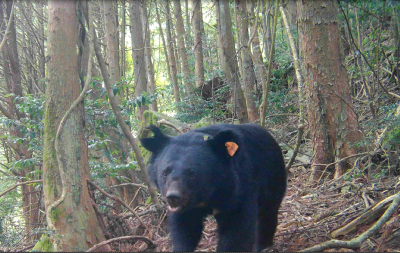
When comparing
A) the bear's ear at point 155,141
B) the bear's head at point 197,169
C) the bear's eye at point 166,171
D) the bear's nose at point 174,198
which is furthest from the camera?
the bear's ear at point 155,141

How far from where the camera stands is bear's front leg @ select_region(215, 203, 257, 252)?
119 inches

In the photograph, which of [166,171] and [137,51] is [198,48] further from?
[166,171]

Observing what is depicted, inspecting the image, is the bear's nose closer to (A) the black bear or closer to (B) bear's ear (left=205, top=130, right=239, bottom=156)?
(A) the black bear

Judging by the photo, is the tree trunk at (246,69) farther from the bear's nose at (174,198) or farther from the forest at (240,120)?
the bear's nose at (174,198)

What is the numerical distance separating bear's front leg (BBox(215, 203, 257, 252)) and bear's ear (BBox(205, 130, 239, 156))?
503 mm

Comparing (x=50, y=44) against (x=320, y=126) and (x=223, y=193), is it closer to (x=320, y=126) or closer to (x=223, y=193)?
(x=223, y=193)

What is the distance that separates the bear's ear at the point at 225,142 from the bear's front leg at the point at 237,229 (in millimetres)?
503

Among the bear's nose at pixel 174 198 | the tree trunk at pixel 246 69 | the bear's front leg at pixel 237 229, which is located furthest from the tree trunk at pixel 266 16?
the bear's nose at pixel 174 198

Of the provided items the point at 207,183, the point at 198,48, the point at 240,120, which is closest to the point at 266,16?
the point at 240,120

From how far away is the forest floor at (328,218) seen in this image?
3.35m

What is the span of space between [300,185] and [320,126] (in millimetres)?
1196

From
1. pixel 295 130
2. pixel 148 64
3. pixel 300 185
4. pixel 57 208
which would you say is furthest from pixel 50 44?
pixel 148 64

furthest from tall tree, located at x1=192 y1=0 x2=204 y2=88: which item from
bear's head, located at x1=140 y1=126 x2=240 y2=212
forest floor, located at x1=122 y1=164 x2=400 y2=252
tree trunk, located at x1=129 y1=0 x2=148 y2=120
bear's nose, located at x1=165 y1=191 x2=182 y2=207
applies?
bear's nose, located at x1=165 y1=191 x2=182 y2=207

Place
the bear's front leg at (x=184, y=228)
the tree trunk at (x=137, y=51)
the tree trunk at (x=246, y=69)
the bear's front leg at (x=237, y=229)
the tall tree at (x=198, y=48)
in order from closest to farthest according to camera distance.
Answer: the bear's front leg at (x=237, y=229) → the bear's front leg at (x=184, y=228) → the tree trunk at (x=246, y=69) → the tree trunk at (x=137, y=51) → the tall tree at (x=198, y=48)
